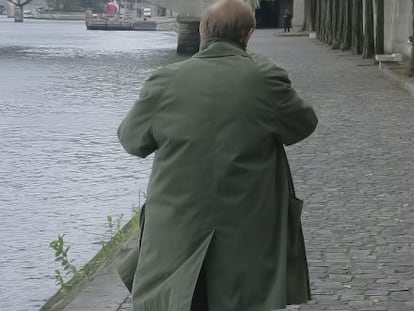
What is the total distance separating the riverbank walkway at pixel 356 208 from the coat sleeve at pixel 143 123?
209 centimetres

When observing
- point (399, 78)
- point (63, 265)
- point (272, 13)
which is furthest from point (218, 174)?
point (272, 13)

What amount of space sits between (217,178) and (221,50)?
1.52ft

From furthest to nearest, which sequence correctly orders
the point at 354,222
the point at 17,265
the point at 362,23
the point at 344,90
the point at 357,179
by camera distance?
the point at 362,23, the point at 344,90, the point at 357,179, the point at 17,265, the point at 354,222

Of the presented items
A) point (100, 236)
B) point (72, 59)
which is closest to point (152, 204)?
point (100, 236)

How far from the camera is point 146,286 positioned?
10.7 ft

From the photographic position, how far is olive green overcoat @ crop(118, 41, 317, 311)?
316cm

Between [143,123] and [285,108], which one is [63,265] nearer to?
[143,123]

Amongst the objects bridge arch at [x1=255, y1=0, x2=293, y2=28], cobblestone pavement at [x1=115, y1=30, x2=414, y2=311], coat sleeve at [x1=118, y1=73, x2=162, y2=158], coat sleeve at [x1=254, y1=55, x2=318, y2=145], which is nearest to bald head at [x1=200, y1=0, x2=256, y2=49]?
coat sleeve at [x1=254, y1=55, x2=318, y2=145]

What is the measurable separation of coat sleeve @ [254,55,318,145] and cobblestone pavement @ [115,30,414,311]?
1.99m

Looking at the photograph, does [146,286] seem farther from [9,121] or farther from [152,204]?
[9,121]

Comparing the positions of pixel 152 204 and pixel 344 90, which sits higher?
pixel 152 204

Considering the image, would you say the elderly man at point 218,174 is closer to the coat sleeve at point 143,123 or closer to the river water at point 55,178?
the coat sleeve at point 143,123

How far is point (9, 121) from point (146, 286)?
16335mm

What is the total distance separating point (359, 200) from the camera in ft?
26.4
